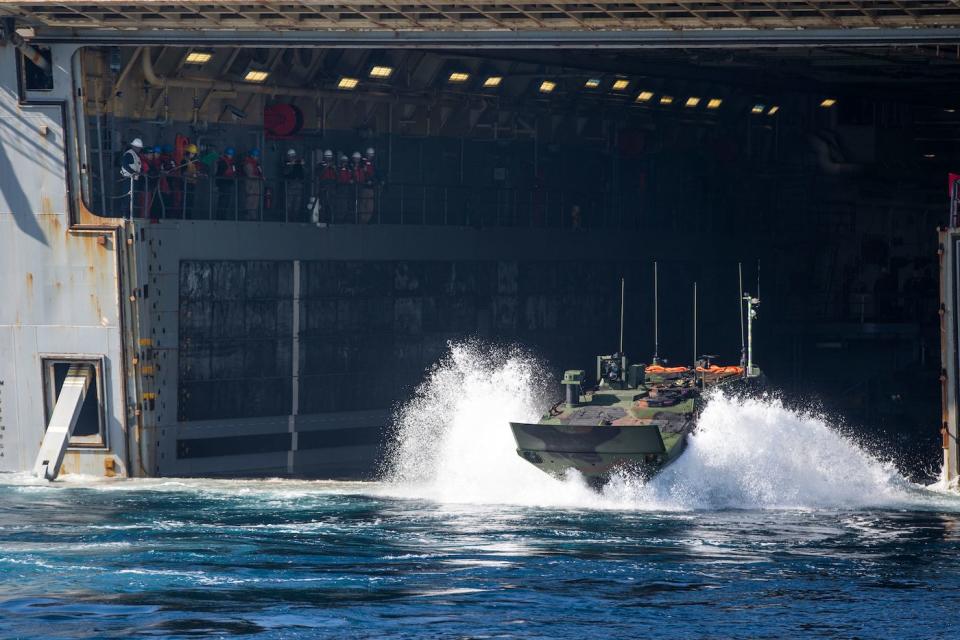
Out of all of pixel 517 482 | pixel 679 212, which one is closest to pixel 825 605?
pixel 517 482

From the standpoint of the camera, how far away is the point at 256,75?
35375mm

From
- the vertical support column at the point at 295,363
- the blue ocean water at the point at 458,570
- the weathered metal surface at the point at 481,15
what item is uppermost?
the weathered metal surface at the point at 481,15

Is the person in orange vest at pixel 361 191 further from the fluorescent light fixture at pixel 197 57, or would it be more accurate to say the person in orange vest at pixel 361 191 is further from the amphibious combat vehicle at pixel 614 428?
the amphibious combat vehicle at pixel 614 428

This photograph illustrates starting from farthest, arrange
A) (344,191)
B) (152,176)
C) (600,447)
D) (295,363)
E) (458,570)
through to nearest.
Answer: (344,191), (295,363), (152,176), (600,447), (458,570)

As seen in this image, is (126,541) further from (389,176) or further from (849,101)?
(849,101)

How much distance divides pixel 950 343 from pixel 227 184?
15.4m

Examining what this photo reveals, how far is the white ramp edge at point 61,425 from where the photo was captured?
→ 31547 millimetres

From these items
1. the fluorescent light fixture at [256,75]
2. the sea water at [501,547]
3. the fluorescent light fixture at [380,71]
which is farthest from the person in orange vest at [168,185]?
the sea water at [501,547]

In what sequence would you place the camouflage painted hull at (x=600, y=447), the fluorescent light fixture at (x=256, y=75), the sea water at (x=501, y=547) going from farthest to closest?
1. the fluorescent light fixture at (x=256, y=75)
2. the camouflage painted hull at (x=600, y=447)
3. the sea water at (x=501, y=547)

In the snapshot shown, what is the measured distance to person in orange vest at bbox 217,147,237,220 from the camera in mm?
35094

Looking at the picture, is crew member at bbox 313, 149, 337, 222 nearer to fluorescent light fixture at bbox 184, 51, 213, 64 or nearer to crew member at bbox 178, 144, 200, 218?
crew member at bbox 178, 144, 200, 218

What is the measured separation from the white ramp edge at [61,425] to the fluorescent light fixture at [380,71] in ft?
33.3

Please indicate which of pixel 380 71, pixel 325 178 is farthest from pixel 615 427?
pixel 380 71

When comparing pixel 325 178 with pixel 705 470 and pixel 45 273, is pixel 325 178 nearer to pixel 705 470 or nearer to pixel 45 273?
pixel 45 273
